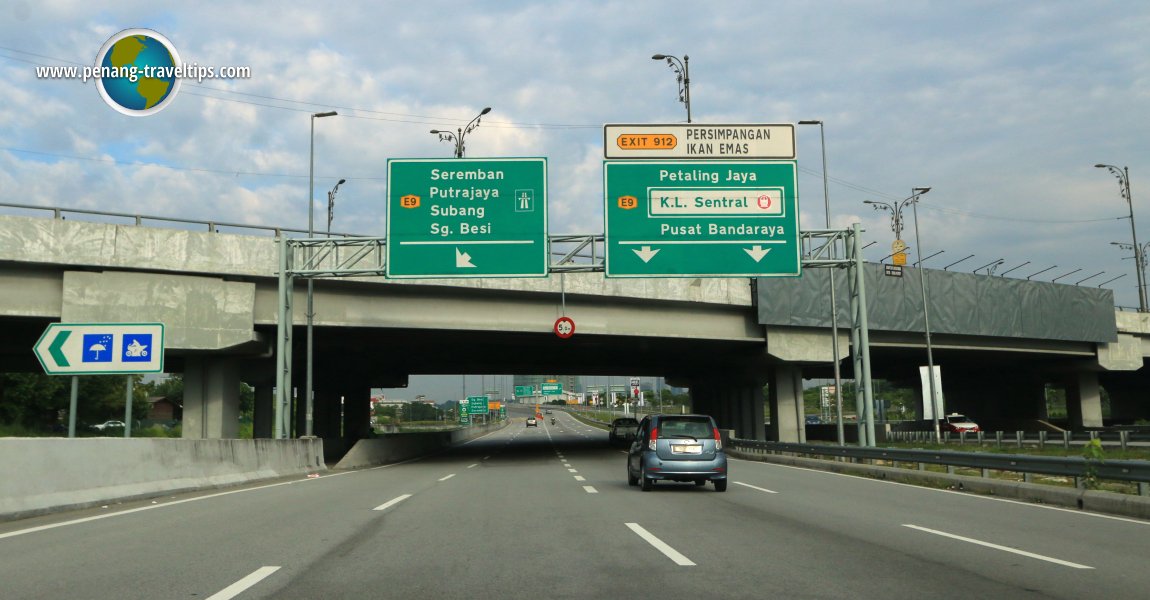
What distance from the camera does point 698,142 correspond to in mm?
22625

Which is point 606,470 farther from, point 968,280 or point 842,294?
point 968,280

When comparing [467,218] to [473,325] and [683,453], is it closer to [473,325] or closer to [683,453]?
[473,325]

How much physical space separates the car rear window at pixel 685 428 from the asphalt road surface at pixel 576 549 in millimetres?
1463

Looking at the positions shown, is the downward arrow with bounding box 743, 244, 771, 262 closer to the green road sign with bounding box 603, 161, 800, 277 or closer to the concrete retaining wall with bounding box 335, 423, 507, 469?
the green road sign with bounding box 603, 161, 800, 277

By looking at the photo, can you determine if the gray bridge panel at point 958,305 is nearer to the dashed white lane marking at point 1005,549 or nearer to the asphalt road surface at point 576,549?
the asphalt road surface at point 576,549

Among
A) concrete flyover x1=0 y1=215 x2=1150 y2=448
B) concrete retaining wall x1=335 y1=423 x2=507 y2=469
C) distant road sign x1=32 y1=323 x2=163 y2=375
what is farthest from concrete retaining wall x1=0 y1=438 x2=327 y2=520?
concrete retaining wall x1=335 y1=423 x2=507 y2=469

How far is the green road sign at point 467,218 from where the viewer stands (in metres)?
22.3

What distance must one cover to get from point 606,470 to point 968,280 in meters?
25.6

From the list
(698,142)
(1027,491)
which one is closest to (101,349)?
(698,142)

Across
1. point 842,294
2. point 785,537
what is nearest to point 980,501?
point 785,537

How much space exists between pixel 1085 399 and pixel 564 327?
37.5m

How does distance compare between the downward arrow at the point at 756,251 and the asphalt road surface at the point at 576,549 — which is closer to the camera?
the asphalt road surface at the point at 576,549

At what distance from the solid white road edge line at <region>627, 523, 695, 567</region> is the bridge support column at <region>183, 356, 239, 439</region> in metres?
20.6

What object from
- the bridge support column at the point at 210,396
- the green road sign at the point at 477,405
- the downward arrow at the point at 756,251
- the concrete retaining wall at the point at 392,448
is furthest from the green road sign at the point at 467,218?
the green road sign at the point at 477,405
